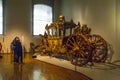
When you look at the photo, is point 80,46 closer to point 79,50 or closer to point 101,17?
point 79,50

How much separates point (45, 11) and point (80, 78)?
8726 millimetres

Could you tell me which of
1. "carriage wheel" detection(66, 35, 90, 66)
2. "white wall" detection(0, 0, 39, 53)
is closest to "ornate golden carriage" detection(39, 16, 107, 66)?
"carriage wheel" detection(66, 35, 90, 66)

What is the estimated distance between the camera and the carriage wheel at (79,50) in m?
6.79

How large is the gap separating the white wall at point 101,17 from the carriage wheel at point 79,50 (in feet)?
4.45

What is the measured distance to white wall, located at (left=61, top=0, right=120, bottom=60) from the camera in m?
7.67

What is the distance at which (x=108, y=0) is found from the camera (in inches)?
317

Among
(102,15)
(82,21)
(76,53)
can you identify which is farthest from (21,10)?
(76,53)

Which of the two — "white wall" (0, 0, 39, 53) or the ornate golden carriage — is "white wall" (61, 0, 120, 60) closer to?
the ornate golden carriage

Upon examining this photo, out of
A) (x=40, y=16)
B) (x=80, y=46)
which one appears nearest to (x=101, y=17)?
(x=80, y=46)

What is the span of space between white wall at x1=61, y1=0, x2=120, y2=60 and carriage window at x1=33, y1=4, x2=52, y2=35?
2.56 m

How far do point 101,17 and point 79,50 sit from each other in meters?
2.26

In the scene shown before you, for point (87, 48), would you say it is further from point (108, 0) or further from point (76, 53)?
point (108, 0)

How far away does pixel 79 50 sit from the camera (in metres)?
6.93

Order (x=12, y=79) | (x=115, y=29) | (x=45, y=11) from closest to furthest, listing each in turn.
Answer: (x=12, y=79) → (x=115, y=29) → (x=45, y=11)
